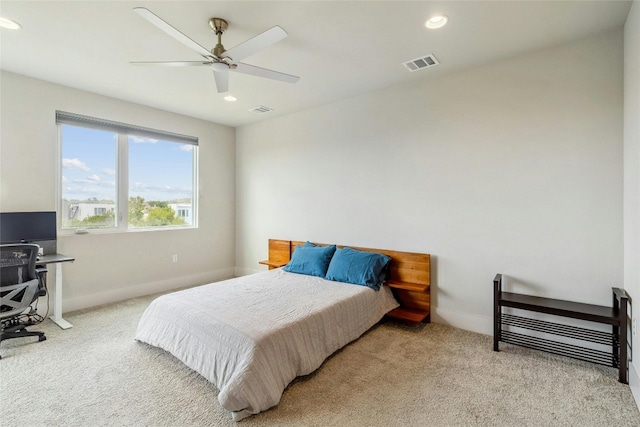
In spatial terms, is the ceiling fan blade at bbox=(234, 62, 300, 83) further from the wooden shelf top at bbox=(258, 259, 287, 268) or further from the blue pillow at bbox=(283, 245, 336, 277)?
the wooden shelf top at bbox=(258, 259, 287, 268)

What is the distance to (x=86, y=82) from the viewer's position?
353 cm

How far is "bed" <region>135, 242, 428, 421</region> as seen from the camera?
1.98m

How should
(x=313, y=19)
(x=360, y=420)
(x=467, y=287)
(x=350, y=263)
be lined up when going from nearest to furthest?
(x=360, y=420)
(x=313, y=19)
(x=467, y=287)
(x=350, y=263)

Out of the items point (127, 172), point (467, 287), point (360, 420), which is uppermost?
point (127, 172)

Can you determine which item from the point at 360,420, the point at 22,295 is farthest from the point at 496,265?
→ the point at 22,295

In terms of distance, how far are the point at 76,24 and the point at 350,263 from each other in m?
3.24

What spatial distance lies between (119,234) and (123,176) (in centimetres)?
Result: 80

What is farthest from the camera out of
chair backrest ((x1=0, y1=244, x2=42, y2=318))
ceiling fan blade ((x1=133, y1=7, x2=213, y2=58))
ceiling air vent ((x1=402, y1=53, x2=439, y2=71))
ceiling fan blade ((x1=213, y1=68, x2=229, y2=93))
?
ceiling air vent ((x1=402, y1=53, x2=439, y2=71))

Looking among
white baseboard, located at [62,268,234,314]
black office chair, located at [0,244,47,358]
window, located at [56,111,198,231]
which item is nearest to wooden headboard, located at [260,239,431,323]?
white baseboard, located at [62,268,234,314]

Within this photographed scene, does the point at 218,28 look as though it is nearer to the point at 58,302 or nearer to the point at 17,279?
the point at 17,279

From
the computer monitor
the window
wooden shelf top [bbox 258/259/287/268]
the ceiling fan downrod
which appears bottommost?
wooden shelf top [bbox 258/259/287/268]

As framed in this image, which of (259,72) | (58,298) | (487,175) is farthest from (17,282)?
(487,175)

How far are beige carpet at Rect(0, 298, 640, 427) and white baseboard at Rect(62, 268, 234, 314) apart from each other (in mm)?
893

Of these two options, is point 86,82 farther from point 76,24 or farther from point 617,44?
point 617,44
